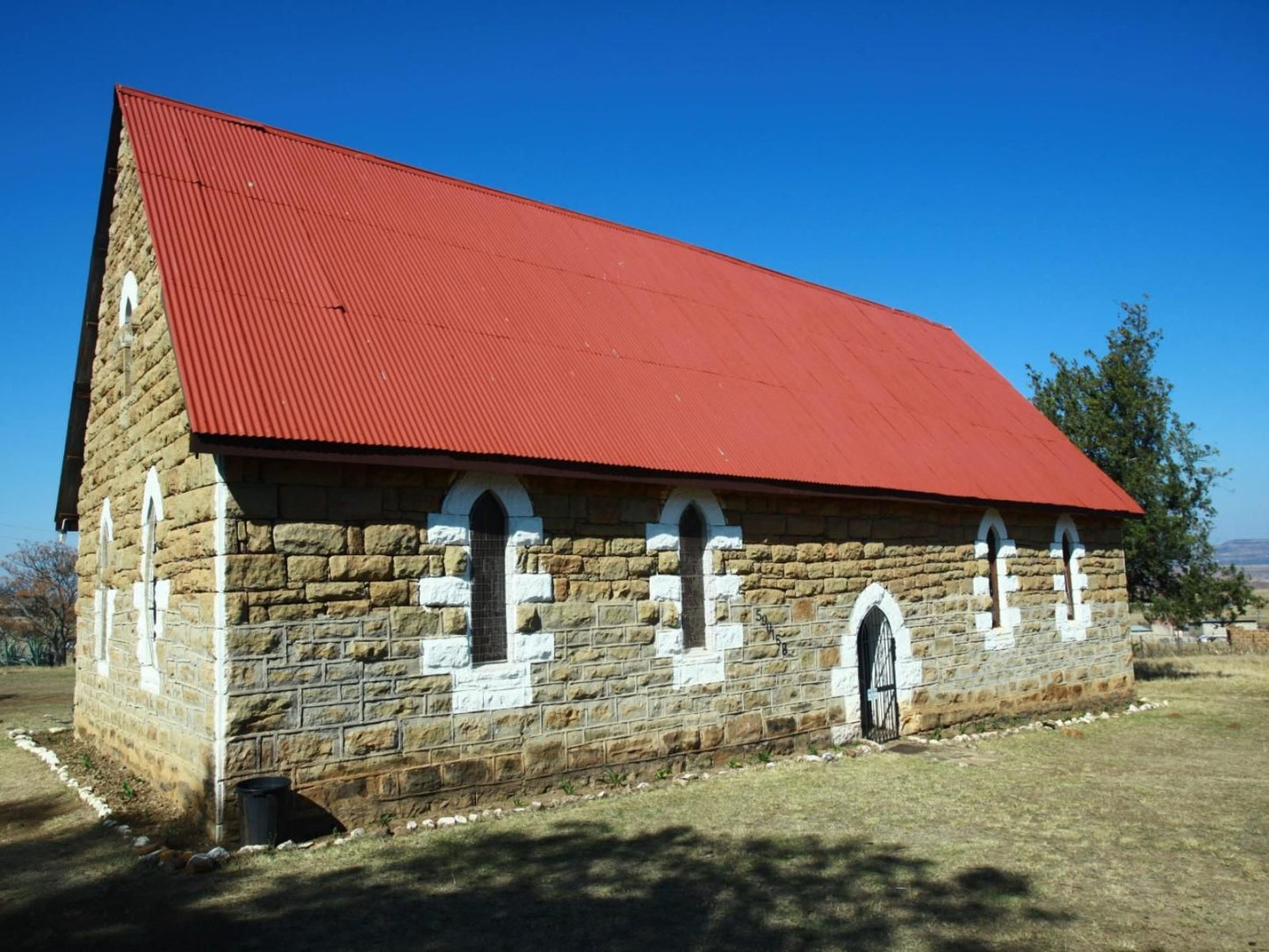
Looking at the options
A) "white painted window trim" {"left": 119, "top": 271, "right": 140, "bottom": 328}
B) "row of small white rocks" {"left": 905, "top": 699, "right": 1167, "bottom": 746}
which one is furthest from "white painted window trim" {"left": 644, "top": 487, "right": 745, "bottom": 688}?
"white painted window trim" {"left": 119, "top": 271, "right": 140, "bottom": 328}

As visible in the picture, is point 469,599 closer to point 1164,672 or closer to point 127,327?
point 127,327

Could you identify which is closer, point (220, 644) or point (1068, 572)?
point (220, 644)

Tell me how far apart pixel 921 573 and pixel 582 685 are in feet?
18.8

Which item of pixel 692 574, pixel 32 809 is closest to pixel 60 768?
pixel 32 809

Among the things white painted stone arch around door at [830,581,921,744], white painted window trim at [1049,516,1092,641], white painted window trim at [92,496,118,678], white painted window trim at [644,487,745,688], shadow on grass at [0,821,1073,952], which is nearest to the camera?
shadow on grass at [0,821,1073,952]

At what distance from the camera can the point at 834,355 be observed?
15.8 metres

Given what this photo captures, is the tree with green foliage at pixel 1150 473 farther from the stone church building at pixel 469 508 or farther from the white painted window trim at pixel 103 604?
the white painted window trim at pixel 103 604

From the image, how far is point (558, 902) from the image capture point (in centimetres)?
645

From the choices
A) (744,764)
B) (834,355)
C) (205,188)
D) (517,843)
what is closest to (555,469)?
(517,843)

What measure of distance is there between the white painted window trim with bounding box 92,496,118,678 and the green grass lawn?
7.38ft

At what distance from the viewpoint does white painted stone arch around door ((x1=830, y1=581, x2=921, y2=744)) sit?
475 inches

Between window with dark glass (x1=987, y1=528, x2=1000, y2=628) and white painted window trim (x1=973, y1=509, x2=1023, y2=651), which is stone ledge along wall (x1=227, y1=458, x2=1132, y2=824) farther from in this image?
window with dark glass (x1=987, y1=528, x2=1000, y2=628)

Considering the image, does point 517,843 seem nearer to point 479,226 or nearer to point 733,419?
point 733,419

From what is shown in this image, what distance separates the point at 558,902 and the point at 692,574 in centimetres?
482
